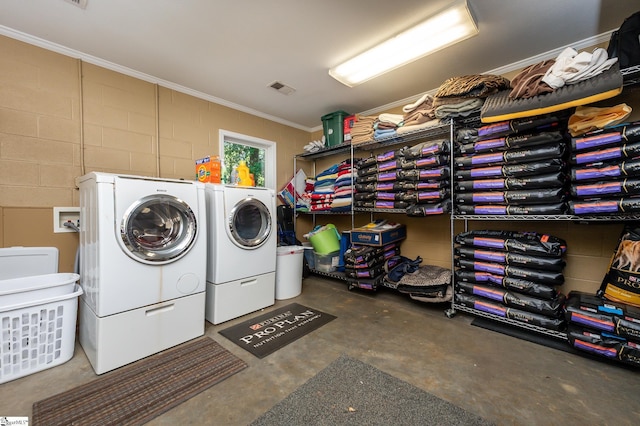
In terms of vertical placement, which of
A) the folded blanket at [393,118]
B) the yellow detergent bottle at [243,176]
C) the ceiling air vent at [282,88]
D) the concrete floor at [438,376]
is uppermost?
the ceiling air vent at [282,88]

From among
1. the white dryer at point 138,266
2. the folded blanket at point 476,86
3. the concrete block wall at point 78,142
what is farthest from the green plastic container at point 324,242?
the folded blanket at point 476,86

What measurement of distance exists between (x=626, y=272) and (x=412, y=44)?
2232 mm

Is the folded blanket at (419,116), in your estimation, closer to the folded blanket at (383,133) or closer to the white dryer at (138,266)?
the folded blanket at (383,133)

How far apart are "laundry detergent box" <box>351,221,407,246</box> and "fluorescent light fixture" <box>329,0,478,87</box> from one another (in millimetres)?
1680

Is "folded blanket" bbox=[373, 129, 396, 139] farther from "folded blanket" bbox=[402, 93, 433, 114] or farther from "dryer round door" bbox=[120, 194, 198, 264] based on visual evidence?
"dryer round door" bbox=[120, 194, 198, 264]

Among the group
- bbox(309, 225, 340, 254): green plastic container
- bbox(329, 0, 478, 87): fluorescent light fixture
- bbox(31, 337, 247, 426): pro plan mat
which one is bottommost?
bbox(31, 337, 247, 426): pro plan mat

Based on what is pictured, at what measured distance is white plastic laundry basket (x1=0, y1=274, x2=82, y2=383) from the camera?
155 cm

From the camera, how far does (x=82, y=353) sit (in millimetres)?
1888

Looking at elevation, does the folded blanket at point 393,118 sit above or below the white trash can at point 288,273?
above

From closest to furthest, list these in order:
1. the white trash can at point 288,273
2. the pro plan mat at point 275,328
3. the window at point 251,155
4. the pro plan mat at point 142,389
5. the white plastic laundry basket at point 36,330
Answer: the pro plan mat at point 142,389 → the white plastic laundry basket at point 36,330 → the pro plan mat at point 275,328 → the white trash can at point 288,273 → the window at point 251,155

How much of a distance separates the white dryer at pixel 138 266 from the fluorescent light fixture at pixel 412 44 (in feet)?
6.17

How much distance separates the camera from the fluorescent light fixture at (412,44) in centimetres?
184

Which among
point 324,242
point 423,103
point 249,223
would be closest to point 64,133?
point 249,223

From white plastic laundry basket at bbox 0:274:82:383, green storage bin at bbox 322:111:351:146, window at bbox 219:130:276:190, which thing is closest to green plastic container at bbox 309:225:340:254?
window at bbox 219:130:276:190
